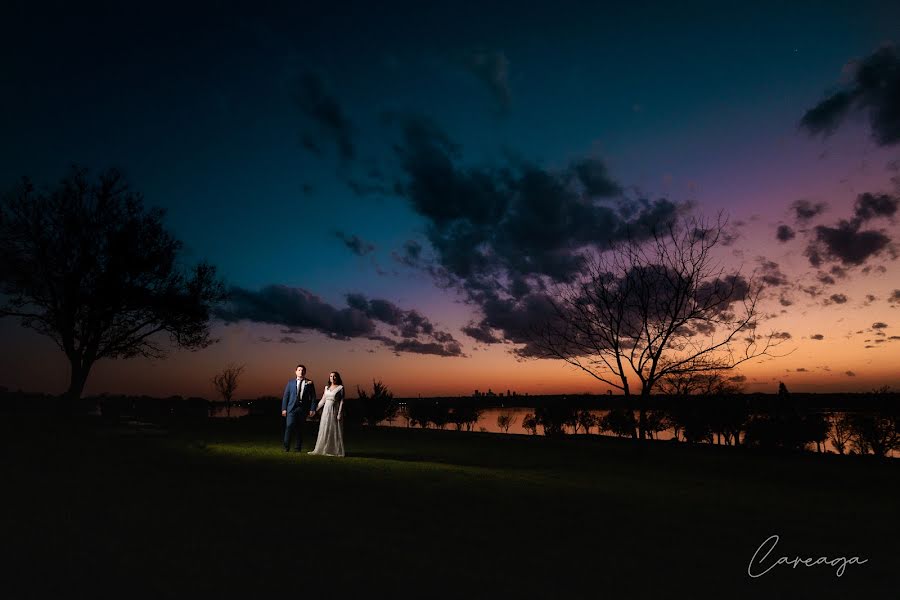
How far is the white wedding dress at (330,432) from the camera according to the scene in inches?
599

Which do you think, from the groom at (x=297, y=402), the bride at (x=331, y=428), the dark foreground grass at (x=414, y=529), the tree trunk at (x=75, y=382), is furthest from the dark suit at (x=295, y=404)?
the tree trunk at (x=75, y=382)

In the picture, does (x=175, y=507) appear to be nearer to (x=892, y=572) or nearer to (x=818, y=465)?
(x=892, y=572)

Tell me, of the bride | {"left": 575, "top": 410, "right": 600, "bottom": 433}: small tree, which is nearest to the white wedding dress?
the bride

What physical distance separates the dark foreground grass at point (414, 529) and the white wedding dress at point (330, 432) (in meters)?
1.79

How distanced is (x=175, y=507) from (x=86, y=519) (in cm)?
→ 104

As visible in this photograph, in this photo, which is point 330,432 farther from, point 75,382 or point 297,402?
point 75,382

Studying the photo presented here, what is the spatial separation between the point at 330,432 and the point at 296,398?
5.50 ft

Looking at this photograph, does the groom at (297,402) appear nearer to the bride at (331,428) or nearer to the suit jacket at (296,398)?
the suit jacket at (296,398)

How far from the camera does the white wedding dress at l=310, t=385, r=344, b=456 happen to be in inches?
599

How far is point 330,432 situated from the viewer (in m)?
15.3

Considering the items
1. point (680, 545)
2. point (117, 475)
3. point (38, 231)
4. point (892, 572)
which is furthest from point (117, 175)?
point (892, 572)

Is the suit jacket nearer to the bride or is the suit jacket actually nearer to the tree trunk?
the bride

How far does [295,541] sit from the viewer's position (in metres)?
5.65

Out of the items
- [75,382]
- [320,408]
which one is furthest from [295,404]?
[75,382]
